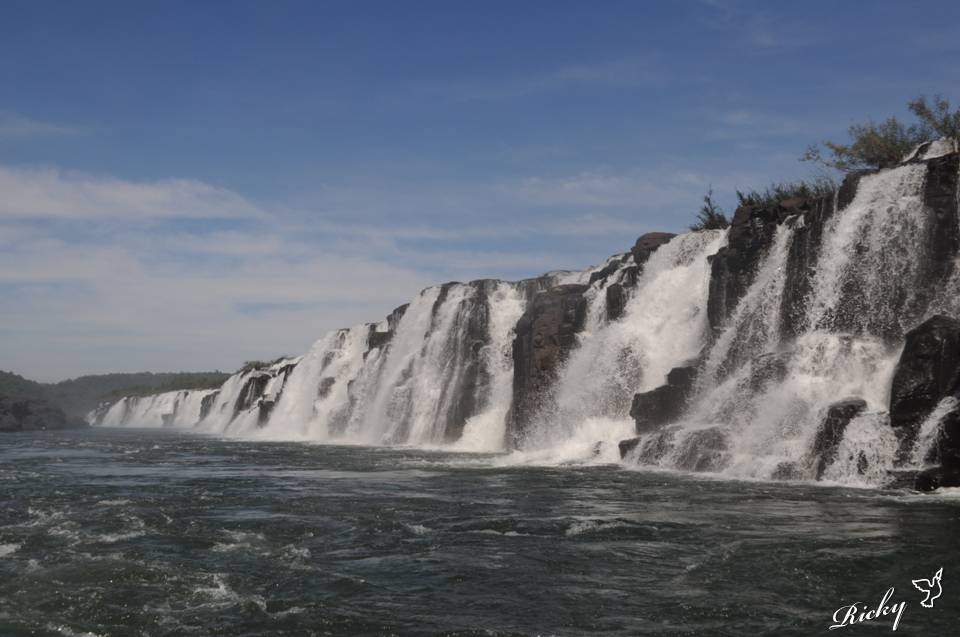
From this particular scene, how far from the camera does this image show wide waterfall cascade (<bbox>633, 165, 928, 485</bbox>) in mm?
21000

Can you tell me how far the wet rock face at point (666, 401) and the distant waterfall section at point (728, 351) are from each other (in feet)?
0.16

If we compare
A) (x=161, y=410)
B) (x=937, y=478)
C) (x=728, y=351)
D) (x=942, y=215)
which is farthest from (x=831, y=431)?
(x=161, y=410)

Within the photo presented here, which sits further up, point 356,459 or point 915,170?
point 915,170

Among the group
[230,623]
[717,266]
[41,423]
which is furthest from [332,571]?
[41,423]

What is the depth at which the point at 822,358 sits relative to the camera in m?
22.8

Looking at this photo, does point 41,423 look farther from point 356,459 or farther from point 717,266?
point 717,266

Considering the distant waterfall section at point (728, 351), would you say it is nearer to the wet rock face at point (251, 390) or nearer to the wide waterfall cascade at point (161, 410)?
the wet rock face at point (251, 390)

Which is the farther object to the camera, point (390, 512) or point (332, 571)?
point (390, 512)

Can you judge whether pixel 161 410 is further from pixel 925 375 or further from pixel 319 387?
pixel 925 375

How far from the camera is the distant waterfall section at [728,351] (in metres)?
20.3

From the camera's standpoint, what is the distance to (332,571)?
11.1 m

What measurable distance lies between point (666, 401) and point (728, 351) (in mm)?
2520

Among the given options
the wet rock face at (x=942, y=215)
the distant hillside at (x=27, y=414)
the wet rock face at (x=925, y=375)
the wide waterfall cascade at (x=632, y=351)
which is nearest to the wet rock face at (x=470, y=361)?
the wide waterfall cascade at (x=632, y=351)

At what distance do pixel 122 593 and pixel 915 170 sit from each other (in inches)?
889
